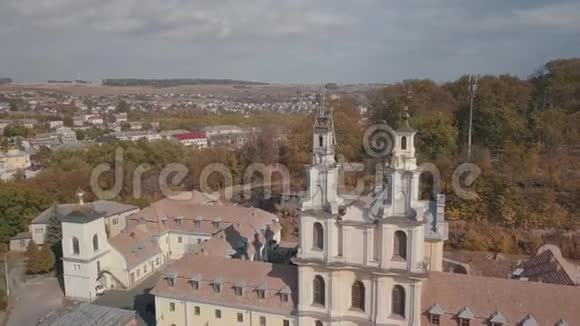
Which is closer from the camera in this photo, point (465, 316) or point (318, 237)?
point (465, 316)

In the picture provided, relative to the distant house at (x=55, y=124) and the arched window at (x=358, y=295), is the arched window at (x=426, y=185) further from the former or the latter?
the distant house at (x=55, y=124)

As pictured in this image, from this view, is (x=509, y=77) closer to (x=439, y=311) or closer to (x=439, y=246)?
(x=439, y=246)

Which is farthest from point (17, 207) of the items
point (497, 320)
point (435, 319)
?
point (497, 320)

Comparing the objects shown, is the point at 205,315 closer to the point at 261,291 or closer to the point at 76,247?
the point at 261,291

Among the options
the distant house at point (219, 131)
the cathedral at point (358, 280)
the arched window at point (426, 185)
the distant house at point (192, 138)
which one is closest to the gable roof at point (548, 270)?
the cathedral at point (358, 280)

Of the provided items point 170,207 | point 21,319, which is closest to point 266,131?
point 170,207

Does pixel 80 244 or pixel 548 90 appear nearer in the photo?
pixel 80 244

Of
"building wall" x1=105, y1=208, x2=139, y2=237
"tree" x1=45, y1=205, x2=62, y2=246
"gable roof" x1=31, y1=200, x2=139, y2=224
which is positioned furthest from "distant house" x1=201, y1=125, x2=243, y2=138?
"tree" x1=45, y1=205, x2=62, y2=246
